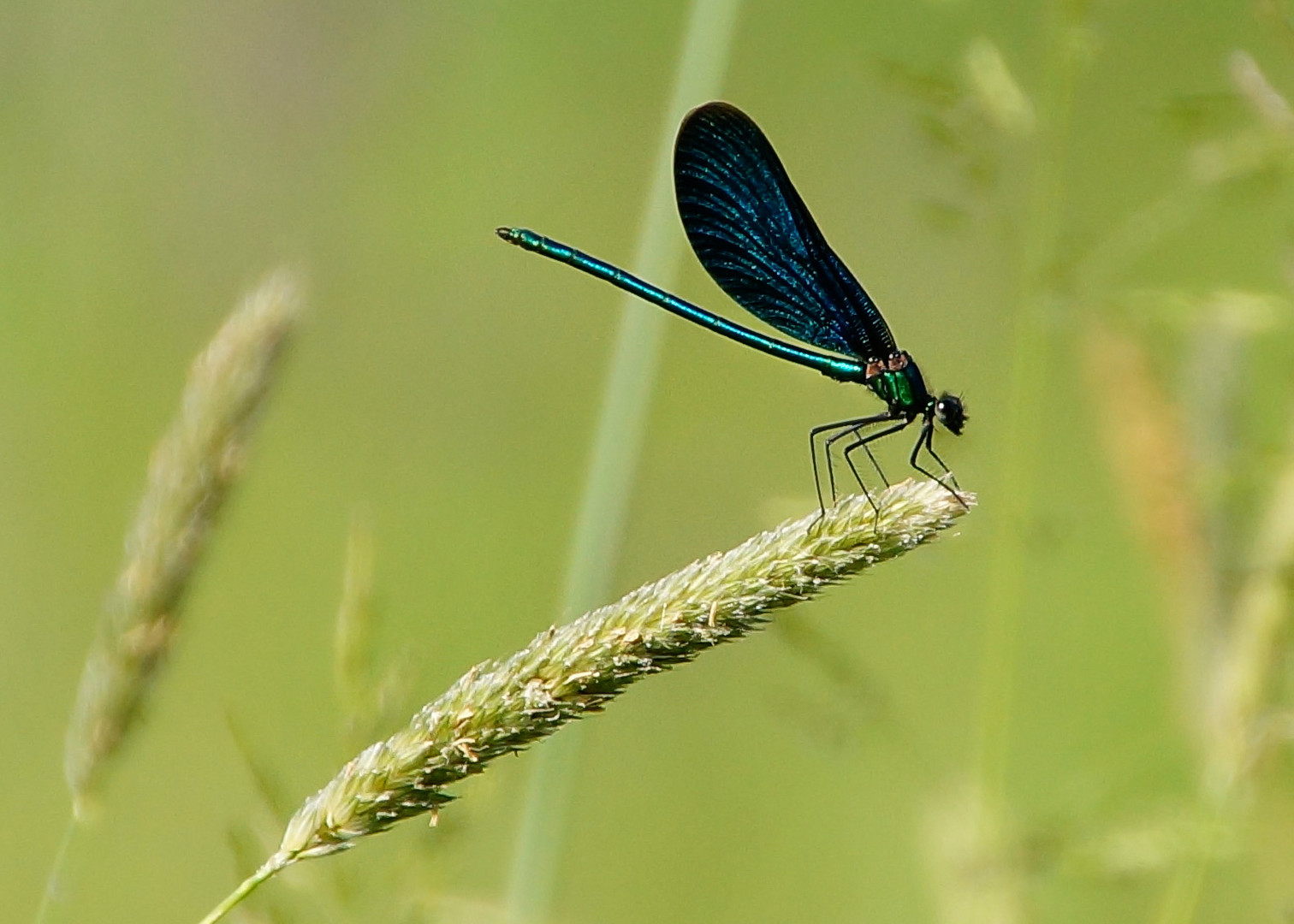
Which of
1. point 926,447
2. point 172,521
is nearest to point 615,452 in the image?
point 172,521

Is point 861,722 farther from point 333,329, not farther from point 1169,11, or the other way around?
point 1169,11

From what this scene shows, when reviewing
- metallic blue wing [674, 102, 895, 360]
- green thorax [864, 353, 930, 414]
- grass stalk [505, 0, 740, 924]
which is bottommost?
grass stalk [505, 0, 740, 924]

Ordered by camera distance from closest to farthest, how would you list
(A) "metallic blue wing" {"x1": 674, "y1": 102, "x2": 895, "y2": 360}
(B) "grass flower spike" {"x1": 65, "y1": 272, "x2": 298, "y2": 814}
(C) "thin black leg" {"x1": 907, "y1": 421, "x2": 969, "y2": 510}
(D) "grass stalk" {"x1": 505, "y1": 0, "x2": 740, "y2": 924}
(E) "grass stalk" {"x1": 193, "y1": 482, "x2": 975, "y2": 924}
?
(E) "grass stalk" {"x1": 193, "y1": 482, "x2": 975, "y2": 924}
(B) "grass flower spike" {"x1": 65, "y1": 272, "x2": 298, "y2": 814}
(D) "grass stalk" {"x1": 505, "y1": 0, "x2": 740, "y2": 924}
(C) "thin black leg" {"x1": 907, "y1": 421, "x2": 969, "y2": 510}
(A) "metallic blue wing" {"x1": 674, "y1": 102, "x2": 895, "y2": 360}

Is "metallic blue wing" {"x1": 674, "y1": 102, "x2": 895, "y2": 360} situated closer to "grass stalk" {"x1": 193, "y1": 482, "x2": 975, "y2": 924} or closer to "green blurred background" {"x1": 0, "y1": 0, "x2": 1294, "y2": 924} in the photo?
"green blurred background" {"x1": 0, "y1": 0, "x2": 1294, "y2": 924}

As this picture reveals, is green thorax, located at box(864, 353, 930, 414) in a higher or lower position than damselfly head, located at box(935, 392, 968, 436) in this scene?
higher

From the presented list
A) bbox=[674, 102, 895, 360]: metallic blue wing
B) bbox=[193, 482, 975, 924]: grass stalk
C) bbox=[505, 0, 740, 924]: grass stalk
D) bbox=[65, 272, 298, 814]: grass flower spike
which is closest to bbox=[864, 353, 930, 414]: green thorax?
bbox=[674, 102, 895, 360]: metallic blue wing

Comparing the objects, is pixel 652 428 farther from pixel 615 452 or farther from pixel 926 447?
pixel 615 452
